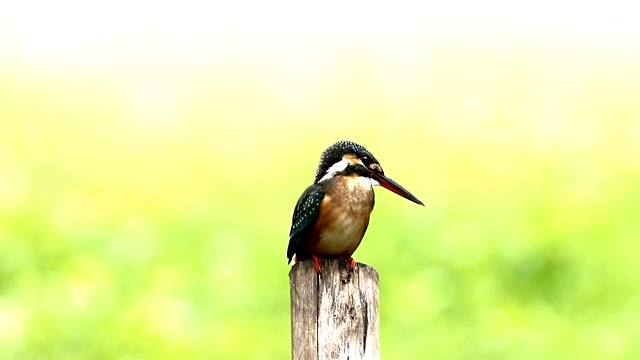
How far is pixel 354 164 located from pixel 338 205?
0.73 ft

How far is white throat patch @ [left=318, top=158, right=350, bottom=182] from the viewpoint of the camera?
16.3ft

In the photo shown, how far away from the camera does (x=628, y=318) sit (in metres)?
9.13

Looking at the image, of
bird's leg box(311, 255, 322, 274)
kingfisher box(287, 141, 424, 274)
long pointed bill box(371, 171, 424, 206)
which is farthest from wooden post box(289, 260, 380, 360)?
long pointed bill box(371, 171, 424, 206)

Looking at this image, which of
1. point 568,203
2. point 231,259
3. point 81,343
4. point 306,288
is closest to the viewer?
point 306,288

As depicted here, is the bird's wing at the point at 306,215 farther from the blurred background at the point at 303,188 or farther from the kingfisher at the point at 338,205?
the blurred background at the point at 303,188

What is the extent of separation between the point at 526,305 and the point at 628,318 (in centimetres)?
89

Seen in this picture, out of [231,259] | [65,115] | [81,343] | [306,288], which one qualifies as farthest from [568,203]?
[306,288]

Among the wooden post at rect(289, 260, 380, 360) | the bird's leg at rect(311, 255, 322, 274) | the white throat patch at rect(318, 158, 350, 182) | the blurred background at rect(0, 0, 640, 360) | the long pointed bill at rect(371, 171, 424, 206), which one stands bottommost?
the wooden post at rect(289, 260, 380, 360)

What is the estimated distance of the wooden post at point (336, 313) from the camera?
3918mm

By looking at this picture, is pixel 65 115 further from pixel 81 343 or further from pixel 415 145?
pixel 81 343

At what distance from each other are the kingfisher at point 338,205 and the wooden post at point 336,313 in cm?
76

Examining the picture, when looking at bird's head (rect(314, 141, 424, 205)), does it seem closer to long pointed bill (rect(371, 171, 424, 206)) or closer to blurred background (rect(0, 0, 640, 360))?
long pointed bill (rect(371, 171, 424, 206))

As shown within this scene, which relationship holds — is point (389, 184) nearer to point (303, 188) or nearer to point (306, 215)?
point (306, 215)

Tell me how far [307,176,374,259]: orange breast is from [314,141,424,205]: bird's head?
0.18 ft
